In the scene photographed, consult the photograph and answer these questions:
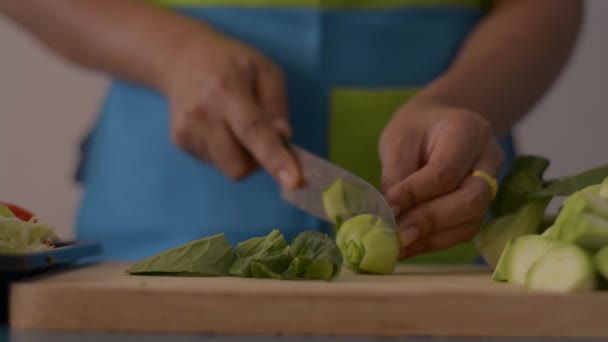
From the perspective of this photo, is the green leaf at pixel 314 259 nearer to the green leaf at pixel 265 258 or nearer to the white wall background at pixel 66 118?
the green leaf at pixel 265 258

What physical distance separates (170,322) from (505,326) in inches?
10.8

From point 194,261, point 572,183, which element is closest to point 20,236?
point 194,261

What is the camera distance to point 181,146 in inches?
56.1

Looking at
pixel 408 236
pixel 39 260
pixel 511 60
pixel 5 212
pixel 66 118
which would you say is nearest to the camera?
pixel 39 260

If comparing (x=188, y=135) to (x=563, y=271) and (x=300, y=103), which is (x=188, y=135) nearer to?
(x=300, y=103)

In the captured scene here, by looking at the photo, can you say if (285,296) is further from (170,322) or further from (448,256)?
(448,256)

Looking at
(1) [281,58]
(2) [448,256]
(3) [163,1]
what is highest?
(3) [163,1]

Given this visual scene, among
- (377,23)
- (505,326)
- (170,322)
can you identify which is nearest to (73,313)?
(170,322)

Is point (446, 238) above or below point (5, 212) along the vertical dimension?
below

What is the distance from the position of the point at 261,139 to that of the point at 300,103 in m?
0.29

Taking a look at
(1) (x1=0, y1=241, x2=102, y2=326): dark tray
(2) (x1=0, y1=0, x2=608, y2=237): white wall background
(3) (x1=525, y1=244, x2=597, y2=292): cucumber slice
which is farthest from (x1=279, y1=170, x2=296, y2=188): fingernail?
(2) (x1=0, y1=0, x2=608, y2=237): white wall background

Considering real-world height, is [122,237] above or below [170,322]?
below

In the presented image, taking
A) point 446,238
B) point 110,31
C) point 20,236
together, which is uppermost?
point 110,31

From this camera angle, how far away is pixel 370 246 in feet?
3.40
